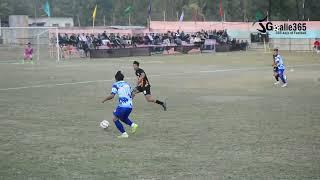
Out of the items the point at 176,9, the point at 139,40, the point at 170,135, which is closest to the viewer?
the point at 170,135

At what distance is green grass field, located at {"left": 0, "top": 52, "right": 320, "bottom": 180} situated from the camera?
28.4 feet

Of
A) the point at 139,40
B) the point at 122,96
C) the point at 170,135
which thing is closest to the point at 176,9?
the point at 139,40

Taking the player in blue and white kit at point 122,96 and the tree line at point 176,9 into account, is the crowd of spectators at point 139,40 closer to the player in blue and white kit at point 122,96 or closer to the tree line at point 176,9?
the tree line at point 176,9

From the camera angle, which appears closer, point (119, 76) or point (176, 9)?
point (119, 76)

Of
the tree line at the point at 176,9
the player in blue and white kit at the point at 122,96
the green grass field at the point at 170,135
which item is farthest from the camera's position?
the tree line at the point at 176,9

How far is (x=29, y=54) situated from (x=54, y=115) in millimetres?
28063

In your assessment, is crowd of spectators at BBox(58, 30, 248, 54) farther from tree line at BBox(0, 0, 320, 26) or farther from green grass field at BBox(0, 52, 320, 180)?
green grass field at BBox(0, 52, 320, 180)

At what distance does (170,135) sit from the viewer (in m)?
11.8

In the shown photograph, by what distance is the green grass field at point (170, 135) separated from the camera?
8664 millimetres

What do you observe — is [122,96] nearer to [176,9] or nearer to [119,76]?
[119,76]

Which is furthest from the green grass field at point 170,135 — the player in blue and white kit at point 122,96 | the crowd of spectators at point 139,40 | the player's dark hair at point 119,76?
the crowd of spectators at point 139,40

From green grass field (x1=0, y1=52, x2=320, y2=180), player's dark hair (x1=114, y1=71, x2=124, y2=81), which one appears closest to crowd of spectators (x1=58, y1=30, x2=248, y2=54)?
green grass field (x1=0, y1=52, x2=320, y2=180)

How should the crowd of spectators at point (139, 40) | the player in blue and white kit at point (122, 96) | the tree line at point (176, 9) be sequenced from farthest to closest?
1. the tree line at point (176, 9)
2. the crowd of spectators at point (139, 40)
3. the player in blue and white kit at point (122, 96)

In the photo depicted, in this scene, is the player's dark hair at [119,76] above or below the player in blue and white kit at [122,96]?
above
